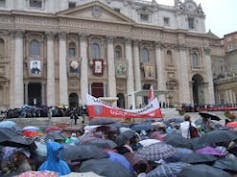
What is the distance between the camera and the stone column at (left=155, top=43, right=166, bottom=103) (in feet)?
147

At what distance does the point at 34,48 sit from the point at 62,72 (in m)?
4.32

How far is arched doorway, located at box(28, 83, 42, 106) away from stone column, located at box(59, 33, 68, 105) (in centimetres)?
262

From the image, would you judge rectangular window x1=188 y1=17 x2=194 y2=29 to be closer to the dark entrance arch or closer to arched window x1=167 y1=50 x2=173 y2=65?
arched window x1=167 y1=50 x2=173 y2=65

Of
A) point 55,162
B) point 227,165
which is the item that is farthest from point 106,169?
point 227,165

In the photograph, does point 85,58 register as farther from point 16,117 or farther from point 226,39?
point 226,39

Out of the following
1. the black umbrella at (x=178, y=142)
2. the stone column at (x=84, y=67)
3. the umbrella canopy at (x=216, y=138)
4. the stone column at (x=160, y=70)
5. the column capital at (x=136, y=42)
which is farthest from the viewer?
the stone column at (x=160, y=70)

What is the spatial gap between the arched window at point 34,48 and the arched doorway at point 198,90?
Answer: 22183mm

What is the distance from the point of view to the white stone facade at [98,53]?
38031 mm

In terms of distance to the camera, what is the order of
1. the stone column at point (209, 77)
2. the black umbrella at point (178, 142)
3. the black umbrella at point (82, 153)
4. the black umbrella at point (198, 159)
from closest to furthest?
the black umbrella at point (198, 159)
the black umbrella at point (82, 153)
the black umbrella at point (178, 142)
the stone column at point (209, 77)

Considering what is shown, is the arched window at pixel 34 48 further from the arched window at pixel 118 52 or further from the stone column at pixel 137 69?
the stone column at pixel 137 69

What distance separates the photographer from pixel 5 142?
7344 millimetres

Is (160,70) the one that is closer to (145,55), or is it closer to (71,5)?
(145,55)

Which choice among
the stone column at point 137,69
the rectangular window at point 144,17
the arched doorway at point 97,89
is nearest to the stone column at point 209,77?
the rectangular window at point 144,17

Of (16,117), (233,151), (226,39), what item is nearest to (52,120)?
(16,117)
